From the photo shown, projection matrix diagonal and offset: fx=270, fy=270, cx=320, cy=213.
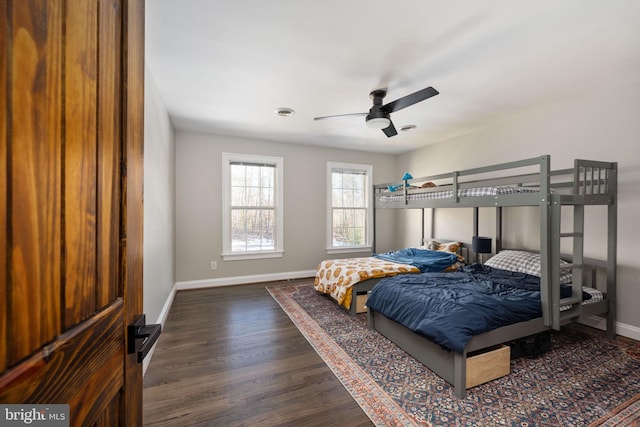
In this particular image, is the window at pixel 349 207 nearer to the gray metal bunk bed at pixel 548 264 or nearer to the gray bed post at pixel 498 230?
the gray bed post at pixel 498 230

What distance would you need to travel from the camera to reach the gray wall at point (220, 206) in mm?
4305

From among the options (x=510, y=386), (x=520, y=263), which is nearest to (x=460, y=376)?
(x=510, y=386)

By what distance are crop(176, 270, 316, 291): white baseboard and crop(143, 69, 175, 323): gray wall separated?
1088 millimetres

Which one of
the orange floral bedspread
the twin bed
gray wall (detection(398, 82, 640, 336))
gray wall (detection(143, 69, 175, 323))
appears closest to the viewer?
the twin bed

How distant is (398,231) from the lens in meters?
5.85

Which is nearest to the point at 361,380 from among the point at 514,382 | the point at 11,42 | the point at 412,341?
the point at 412,341

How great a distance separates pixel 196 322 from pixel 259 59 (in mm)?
Result: 2795

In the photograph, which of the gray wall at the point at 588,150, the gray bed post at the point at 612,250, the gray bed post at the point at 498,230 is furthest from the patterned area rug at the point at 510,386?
the gray bed post at the point at 498,230

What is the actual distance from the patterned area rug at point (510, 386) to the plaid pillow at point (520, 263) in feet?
2.08

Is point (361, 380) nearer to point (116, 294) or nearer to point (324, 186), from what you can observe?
point (116, 294)

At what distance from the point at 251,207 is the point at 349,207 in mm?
1966

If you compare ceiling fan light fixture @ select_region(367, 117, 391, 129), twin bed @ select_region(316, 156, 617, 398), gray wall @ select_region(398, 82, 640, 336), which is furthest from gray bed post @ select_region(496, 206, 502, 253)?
ceiling fan light fixture @ select_region(367, 117, 391, 129)

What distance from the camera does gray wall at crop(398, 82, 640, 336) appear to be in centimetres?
269

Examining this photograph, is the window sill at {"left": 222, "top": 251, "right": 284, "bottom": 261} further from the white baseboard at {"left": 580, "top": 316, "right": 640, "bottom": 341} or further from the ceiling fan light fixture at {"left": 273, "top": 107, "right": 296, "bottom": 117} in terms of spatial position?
the white baseboard at {"left": 580, "top": 316, "right": 640, "bottom": 341}
